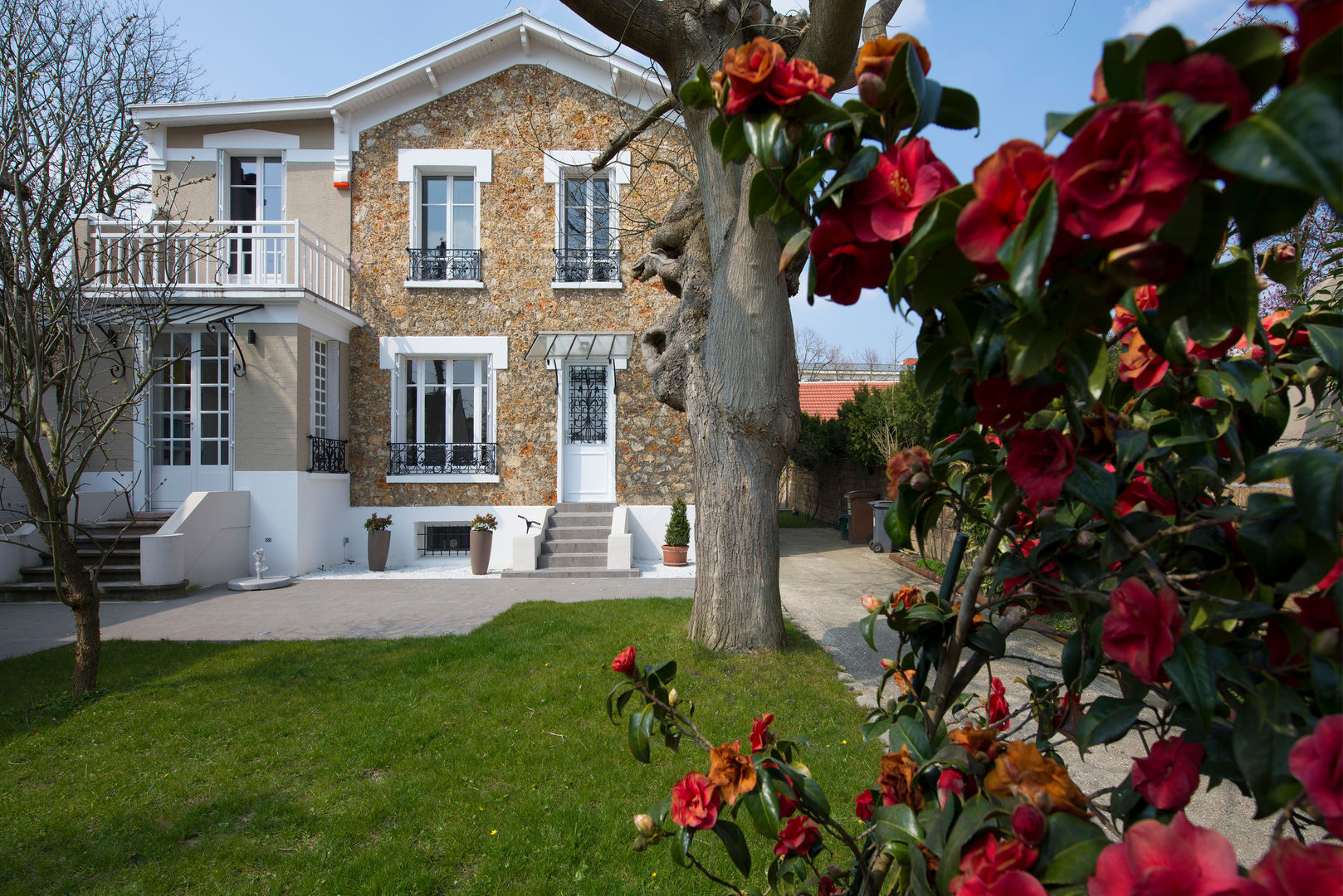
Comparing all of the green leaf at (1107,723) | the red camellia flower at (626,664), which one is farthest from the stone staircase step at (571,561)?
the green leaf at (1107,723)

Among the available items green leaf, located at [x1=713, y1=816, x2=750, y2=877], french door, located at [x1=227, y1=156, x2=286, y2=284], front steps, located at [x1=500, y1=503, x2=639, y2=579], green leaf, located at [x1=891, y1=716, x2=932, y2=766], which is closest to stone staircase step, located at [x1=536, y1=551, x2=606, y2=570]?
front steps, located at [x1=500, y1=503, x2=639, y2=579]

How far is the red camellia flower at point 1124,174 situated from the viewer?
51 centimetres

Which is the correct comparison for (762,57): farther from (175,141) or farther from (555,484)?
(175,141)

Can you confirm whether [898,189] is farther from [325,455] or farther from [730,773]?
[325,455]

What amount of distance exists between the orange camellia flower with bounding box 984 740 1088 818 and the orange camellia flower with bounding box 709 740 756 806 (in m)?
0.46

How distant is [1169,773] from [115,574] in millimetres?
12133

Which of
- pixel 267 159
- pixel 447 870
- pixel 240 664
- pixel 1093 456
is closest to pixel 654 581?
pixel 240 664

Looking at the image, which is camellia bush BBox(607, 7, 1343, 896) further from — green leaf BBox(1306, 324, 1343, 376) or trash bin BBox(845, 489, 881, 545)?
trash bin BBox(845, 489, 881, 545)

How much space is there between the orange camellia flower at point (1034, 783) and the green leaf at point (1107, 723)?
75 millimetres

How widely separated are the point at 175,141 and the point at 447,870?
45.7 feet

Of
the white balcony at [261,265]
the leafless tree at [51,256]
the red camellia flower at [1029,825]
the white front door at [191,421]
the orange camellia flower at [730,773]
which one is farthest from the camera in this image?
the white front door at [191,421]

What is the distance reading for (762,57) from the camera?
0.87 metres

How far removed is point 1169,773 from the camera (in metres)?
0.78

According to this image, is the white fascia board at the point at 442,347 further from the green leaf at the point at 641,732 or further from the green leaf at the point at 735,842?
the green leaf at the point at 735,842
